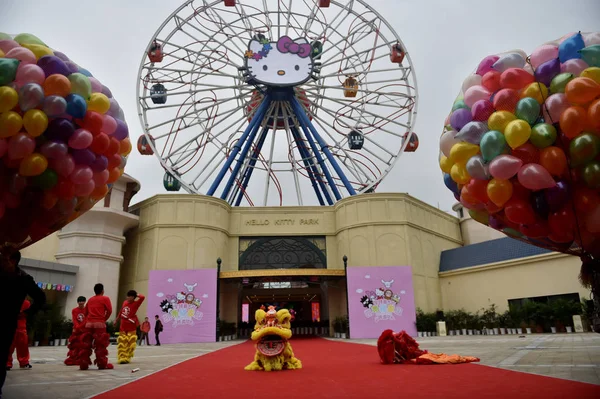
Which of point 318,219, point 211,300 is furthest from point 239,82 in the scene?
point 211,300

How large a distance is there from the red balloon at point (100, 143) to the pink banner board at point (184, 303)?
15.2 m

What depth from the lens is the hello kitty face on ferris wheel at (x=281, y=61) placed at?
25250 mm

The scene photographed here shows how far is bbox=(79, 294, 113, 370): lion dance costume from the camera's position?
8312 millimetres

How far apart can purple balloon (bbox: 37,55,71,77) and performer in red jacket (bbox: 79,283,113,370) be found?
444 centimetres

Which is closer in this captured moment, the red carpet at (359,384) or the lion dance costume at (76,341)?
the red carpet at (359,384)

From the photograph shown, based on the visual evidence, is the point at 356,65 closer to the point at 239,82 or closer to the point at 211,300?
the point at 239,82

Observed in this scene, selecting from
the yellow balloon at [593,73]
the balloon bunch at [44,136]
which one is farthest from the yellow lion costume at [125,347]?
the yellow balloon at [593,73]

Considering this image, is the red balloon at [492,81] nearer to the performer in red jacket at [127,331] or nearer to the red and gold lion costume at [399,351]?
the red and gold lion costume at [399,351]

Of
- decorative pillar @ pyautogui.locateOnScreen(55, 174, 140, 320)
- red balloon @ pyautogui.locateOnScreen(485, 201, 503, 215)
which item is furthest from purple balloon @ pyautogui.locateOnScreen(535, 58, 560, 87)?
decorative pillar @ pyautogui.locateOnScreen(55, 174, 140, 320)

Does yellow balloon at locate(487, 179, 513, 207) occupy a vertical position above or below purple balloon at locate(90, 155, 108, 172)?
below

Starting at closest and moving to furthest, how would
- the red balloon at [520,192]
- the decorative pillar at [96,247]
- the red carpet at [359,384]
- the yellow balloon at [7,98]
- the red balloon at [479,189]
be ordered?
the yellow balloon at [7,98], the red carpet at [359,384], the red balloon at [520,192], the red balloon at [479,189], the decorative pillar at [96,247]

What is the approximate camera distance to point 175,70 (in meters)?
24.2

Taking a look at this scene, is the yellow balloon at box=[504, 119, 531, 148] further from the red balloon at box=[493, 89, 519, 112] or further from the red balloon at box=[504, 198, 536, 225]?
the red balloon at box=[504, 198, 536, 225]

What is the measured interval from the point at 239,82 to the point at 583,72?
2281 centimetres
